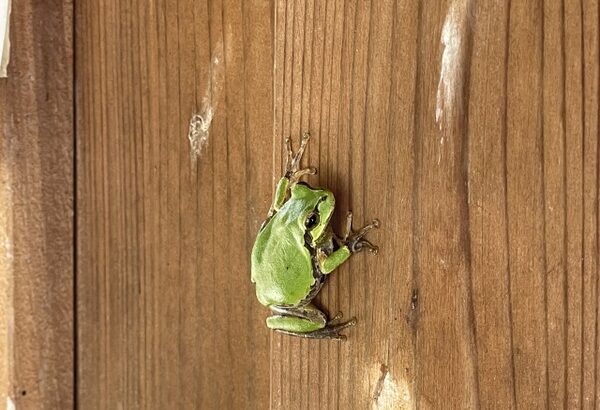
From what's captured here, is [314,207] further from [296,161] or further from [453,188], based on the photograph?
[453,188]

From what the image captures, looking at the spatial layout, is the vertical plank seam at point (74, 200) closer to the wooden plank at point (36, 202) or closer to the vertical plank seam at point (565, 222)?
the wooden plank at point (36, 202)

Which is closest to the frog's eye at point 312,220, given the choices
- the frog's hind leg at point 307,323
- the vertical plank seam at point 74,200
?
the frog's hind leg at point 307,323

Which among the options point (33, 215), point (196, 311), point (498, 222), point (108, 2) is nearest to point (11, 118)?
point (33, 215)

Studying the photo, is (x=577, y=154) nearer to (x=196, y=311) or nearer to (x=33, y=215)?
(x=196, y=311)

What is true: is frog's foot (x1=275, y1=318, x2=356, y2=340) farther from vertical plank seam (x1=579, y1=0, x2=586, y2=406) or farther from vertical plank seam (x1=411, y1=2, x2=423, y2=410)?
vertical plank seam (x1=579, y1=0, x2=586, y2=406)

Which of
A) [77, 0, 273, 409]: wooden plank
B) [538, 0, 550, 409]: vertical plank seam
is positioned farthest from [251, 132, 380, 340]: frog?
[538, 0, 550, 409]: vertical plank seam

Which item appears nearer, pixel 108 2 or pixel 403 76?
pixel 403 76
